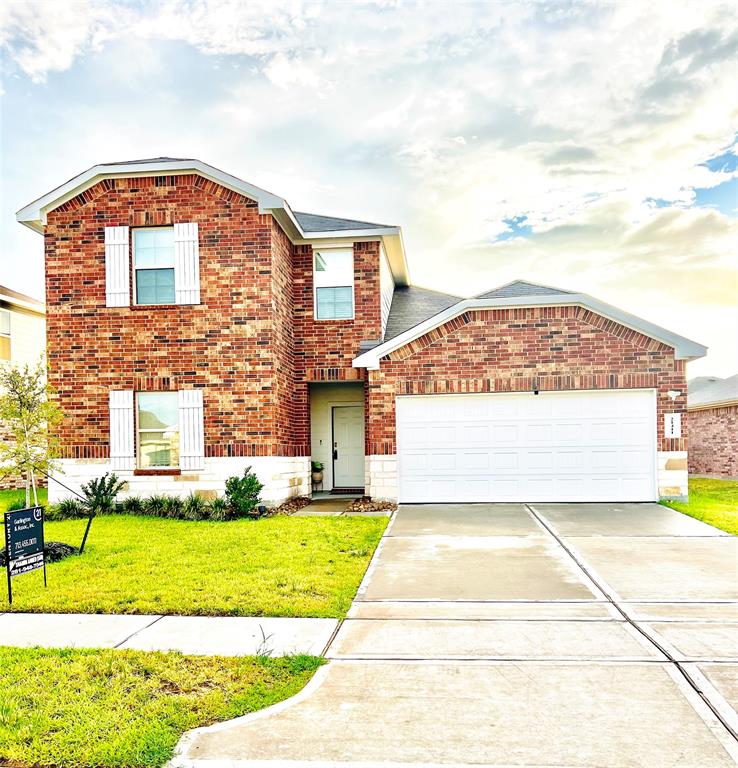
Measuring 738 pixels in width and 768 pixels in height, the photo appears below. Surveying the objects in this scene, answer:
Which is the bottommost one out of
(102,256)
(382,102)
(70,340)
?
(70,340)

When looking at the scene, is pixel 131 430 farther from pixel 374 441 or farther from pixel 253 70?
pixel 253 70

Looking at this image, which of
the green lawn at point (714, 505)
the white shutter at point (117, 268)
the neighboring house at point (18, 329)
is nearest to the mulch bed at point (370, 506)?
the green lawn at point (714, 505)

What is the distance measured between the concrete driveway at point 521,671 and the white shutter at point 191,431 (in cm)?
576

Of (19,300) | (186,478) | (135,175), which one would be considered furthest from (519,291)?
(19,300)

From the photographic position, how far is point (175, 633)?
231 inches

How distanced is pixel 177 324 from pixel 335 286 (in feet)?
12.3

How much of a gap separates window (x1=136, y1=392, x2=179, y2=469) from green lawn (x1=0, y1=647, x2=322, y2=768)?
27.1 feet

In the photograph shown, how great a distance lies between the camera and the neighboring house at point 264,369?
13.5 metres

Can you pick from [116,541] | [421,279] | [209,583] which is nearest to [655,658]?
[209,583]

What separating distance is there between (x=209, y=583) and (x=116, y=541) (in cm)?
341

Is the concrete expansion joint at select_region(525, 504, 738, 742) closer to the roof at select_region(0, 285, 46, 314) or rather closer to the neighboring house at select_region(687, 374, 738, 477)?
the neighboring house at select_region(687, 374, 738, 477)

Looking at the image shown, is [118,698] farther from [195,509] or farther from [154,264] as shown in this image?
[154,264]

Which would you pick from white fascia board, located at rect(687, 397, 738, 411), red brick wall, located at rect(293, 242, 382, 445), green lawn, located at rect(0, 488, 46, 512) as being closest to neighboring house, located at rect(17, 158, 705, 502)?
red brick wall, located at rect(293, 242, 382, 445)

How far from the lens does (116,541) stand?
10.2 m
